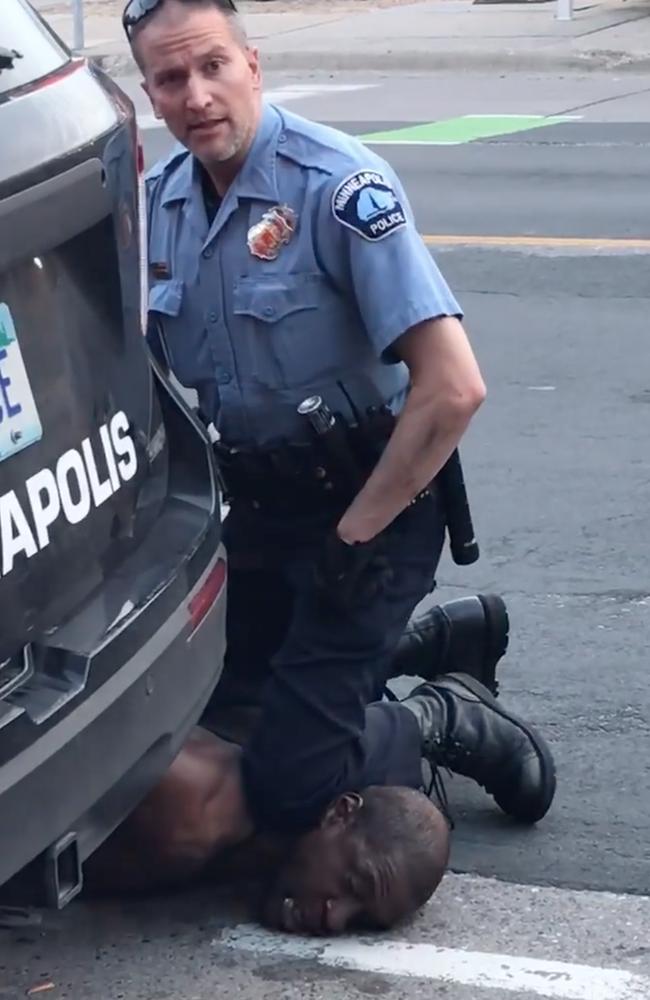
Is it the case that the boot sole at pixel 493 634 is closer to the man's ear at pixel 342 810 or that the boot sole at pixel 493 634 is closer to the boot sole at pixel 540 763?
the boot sole at pixel 540 763

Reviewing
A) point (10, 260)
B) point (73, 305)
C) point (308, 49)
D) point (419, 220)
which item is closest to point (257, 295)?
point (73, 305)

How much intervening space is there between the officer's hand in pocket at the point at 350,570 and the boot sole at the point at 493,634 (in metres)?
0.71

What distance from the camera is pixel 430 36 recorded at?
20391 mm

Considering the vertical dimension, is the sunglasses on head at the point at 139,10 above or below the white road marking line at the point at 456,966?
above

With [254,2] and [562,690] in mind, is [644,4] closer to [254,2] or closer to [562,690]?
[254,2]

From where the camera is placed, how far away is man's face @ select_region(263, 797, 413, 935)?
3311 millimetres

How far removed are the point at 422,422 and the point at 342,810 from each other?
2.25 ft

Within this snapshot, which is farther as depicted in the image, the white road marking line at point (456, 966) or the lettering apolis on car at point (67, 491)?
the white road marking line at point (456, 966)

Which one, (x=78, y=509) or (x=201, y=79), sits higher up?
(x=201, y=79)

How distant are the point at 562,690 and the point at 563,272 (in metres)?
4.64

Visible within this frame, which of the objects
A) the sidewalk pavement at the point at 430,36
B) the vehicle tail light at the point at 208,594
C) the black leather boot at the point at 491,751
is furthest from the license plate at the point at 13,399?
the sidewalk pavement at the point at 430,36

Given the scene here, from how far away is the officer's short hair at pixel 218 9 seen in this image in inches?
128

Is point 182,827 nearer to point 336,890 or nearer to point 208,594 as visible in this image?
point 336,890

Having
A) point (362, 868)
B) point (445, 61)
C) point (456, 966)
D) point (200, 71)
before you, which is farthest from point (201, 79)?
point (445, 61)
